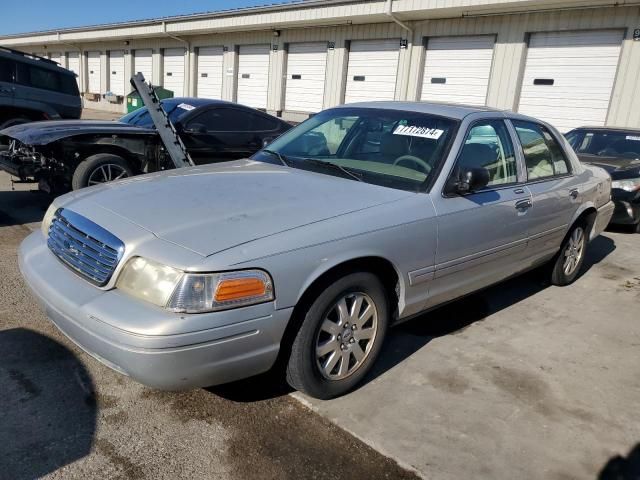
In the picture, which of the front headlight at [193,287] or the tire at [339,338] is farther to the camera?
the tire at [339,338]

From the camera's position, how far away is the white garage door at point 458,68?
44.5 feet

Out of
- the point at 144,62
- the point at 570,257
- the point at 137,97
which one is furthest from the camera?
the point at 144,62

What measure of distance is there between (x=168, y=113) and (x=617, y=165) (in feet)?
21.6

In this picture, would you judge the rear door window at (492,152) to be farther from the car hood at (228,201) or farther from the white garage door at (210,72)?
the white garage door at (210,72)

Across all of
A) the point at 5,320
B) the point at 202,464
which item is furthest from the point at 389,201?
the point at 5,320

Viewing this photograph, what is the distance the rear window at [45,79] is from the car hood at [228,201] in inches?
369

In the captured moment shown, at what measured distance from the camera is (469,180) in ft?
10.6

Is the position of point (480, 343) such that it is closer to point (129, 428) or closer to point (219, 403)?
point (219, 403)

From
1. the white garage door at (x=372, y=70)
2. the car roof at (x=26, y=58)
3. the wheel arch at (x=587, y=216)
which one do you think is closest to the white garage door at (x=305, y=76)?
the white garage door at (x=372, y=70)

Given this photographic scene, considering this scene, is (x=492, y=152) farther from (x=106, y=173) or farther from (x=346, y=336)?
(x=106, y=173)

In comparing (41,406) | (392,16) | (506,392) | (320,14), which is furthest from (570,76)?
(41,406)

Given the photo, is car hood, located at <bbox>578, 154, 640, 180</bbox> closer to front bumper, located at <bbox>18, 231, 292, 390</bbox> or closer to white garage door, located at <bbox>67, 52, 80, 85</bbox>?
front bumper, located at <bbox>18, 231, 292, 390</bbox>

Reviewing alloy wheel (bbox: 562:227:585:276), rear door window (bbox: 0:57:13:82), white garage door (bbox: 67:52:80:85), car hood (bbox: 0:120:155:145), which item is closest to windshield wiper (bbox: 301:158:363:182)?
alloy wheel (bbox: 562:227:585:276)

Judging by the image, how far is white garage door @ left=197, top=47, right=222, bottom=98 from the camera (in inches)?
850
